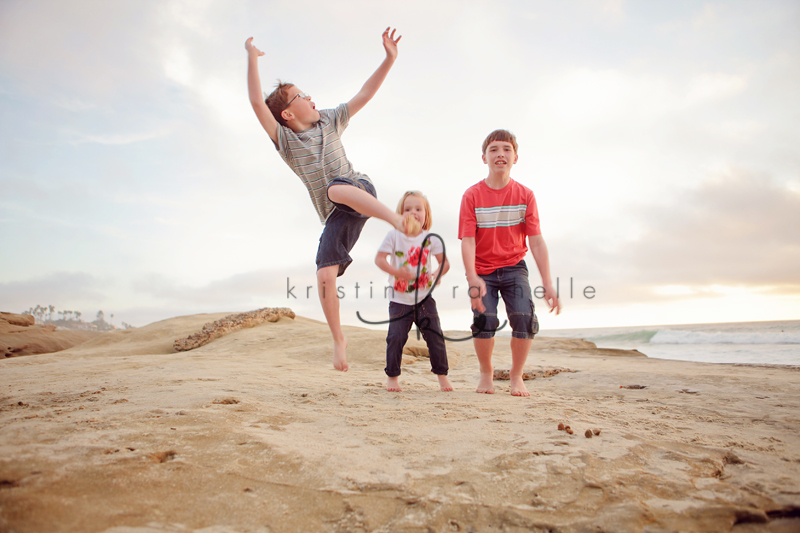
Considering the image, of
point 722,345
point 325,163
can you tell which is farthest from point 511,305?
point 722,345

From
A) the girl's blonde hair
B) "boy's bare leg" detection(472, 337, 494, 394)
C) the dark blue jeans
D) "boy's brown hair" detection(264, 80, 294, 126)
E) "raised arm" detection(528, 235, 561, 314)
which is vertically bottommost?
"boy's bare leg" detection(472, 337, 494, 394)

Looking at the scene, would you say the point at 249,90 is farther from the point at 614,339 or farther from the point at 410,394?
the point at 614,339

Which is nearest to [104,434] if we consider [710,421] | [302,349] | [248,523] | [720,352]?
[248,523]

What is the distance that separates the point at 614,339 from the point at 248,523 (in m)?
22.9

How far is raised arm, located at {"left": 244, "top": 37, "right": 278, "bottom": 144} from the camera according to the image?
2723mm

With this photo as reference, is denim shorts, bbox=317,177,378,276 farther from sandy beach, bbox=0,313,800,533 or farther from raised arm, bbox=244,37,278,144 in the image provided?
sandy beach, bbox=0,313,800,533

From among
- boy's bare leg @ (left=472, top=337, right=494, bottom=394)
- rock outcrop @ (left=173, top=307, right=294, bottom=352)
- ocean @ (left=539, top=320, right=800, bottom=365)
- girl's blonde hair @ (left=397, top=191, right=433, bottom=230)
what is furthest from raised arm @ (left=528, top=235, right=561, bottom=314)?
ocean @ (left=539, top=320, right=800, bottom=365)

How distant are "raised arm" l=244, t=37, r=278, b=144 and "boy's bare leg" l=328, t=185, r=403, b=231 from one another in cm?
65

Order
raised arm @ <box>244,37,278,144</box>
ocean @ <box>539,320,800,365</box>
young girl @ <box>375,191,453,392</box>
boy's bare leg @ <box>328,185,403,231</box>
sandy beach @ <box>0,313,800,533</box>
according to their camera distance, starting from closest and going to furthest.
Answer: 1. sandy beach @ <box>0,313,800,533</box>
2. boy's bare leg @ <box>328,185,403,231</box>
3. raised arm @ <box>244,37,278,144</box>
4. young girl @ <box>375,191,453,392</box>
5. ocean @ <box>539,320,800,365</box>

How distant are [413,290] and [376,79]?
1576 millimetres

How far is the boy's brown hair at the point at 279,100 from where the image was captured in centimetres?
302

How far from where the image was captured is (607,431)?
1.96 metres

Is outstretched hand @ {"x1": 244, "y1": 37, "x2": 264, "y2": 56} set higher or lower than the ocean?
higher

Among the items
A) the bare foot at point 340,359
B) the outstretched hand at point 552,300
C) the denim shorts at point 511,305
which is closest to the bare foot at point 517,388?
the denim shorts at point 511,305
